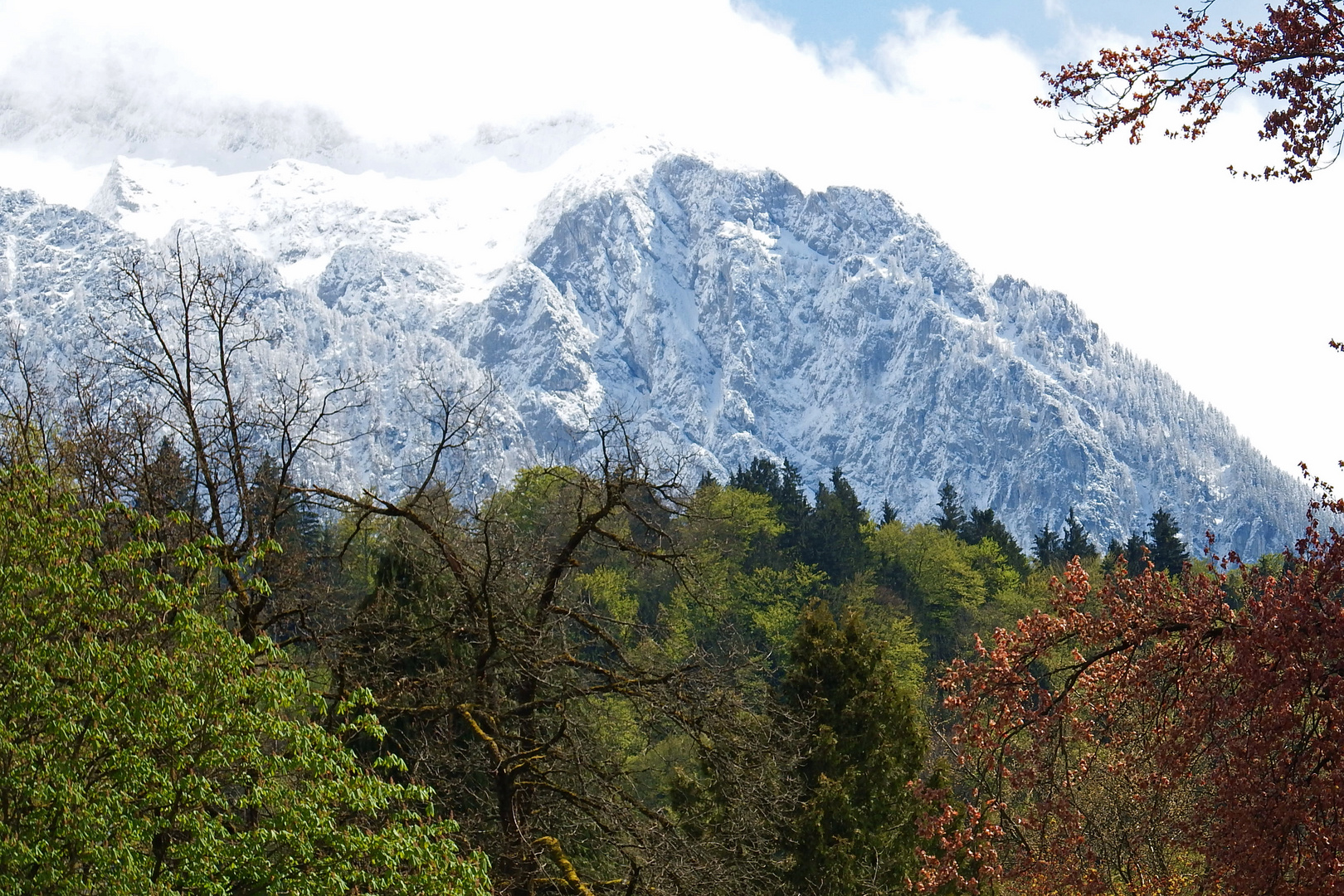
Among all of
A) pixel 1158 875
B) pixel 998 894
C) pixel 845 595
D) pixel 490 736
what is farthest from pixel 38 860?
pixel 845 595

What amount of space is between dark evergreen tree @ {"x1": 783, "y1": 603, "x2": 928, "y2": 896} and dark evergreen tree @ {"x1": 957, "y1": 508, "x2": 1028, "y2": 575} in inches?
2237

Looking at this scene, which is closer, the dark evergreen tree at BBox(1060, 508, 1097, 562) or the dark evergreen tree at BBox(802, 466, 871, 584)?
the dark evergreen tree at BBox(802, 466, 871, 584)

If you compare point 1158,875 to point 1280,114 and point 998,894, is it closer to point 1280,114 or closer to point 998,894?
point 998,894

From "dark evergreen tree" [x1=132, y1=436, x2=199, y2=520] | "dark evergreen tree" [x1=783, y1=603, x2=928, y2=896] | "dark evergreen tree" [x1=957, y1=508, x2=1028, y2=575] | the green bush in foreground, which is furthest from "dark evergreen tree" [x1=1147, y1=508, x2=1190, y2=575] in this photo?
the green bush in foreground

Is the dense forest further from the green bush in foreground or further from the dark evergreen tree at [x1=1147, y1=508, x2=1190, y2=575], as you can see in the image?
the dark evergreen tree at [x1=1147, y1=508, x2=1190, y2=575]

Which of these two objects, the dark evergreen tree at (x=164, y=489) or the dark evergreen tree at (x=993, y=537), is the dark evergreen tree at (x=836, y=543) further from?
the dark evergreen tree at (x=164, y=489)

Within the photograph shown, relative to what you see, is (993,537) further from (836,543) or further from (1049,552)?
(836,543)

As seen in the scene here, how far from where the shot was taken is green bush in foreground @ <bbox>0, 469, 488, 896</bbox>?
8820 millimetres

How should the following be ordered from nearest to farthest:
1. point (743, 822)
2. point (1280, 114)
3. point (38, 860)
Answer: point (1280, 114) < point (38, 860) < point (743, 822)

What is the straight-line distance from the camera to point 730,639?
15.9m

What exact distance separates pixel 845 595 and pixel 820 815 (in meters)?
47.0

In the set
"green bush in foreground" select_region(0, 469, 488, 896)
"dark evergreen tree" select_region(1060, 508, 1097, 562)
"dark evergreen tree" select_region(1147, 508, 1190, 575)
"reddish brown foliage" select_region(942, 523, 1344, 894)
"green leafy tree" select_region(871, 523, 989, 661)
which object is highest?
"dark evergreen tree" select_region(1060, 508, 1097, 562)

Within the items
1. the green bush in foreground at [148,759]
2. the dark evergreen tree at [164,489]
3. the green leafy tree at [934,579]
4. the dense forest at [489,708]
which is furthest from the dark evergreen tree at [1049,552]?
the green bush in foreground at [148,759]

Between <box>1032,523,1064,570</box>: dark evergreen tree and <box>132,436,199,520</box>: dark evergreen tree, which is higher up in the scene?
<box>1032,523,1064,570</box>: dark evergreen tree
